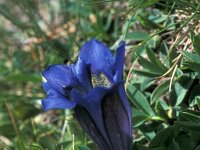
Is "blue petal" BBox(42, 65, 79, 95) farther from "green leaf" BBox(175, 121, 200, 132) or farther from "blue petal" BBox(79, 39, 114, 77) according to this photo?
"green leaf" BBox(175, 121, 200, 132)

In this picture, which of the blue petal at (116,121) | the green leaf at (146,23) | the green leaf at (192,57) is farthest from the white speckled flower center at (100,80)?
the green leaf at (146,23)

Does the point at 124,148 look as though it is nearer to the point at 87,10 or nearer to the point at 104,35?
the point at 104,35

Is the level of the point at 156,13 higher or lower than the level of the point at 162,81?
higher

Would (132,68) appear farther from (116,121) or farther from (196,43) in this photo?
(116,121)

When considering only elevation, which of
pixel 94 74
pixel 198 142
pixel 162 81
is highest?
pixel 94 74

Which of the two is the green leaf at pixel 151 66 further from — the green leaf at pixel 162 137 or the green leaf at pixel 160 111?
the green leaf at pixel 162 137

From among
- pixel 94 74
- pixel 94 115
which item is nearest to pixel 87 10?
pixel 94 74

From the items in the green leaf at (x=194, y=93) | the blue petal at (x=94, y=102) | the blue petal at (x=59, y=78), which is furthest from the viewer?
the green leaf at (x=194, y=93)

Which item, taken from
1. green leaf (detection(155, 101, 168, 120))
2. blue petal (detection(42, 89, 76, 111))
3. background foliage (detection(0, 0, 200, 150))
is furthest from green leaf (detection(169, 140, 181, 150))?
blue petal (detection(42, 89, 76, 111))
